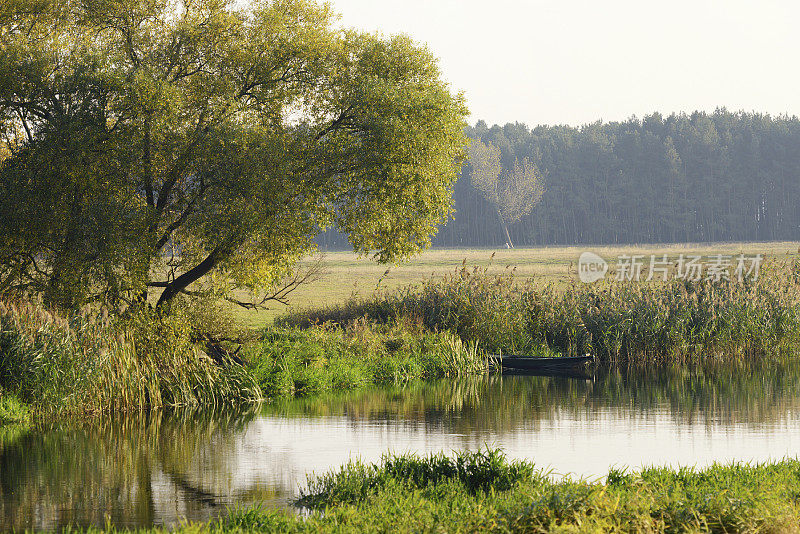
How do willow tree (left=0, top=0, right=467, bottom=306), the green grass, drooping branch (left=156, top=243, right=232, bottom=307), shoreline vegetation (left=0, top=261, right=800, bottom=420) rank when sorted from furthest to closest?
drooping branch (left=156, top=243, right=232, bottom=307) → willow tree (left=0, top=0, right=467, bottom=306) → shoreline vegetation (left=0, top=261, right=800, bottom=420) → the green grass

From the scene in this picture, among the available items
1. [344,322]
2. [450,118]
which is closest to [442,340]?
[344,322]

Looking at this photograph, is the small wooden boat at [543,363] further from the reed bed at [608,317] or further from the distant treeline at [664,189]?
the distant treeline at [664,189]

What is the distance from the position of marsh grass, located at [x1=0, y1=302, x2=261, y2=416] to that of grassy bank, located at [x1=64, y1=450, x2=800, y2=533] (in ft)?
24.9

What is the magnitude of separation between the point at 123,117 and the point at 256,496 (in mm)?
10055

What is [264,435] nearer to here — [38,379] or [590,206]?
[38,379]

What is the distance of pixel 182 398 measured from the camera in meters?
20.2

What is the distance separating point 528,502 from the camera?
9109 millimetres

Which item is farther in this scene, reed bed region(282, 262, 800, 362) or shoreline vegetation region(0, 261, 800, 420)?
reed bed region(282, 262, 800, 362)

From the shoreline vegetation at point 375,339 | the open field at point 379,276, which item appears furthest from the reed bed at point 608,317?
the open field at point 379,276

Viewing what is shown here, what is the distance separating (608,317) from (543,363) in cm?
281

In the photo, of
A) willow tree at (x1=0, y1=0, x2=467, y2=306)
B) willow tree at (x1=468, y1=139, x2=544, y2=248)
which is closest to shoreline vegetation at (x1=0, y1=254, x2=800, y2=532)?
willow tree at (x1=0, y1=0, x2=467, y2=306)

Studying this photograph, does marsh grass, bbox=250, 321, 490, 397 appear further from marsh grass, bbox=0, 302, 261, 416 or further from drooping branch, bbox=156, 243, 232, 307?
drooping branch, bbox=156, 243, 232, 307

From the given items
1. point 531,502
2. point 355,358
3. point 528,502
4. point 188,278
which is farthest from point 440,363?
point 531,502

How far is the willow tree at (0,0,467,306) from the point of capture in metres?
19.0
